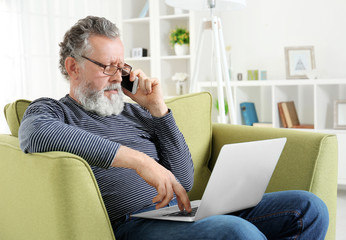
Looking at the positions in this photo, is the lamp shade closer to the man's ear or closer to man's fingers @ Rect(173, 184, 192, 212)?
the man's ear

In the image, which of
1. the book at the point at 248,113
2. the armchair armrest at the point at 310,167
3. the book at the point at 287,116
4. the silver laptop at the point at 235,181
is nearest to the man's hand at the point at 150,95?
the silver laptop at the point at 235,181

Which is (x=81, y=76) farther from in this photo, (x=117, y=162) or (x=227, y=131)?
(x=227, y=131)

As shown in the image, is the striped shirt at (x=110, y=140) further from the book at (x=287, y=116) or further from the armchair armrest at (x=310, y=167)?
the book at (x=287, y=116)

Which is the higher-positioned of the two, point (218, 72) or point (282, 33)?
point (282, 33)

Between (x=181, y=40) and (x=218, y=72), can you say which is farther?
(x=181, y=40)

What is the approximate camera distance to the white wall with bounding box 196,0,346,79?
392 cm

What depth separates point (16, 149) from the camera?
1.38m

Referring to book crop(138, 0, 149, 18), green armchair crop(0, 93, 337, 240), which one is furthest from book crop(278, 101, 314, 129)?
green armchair crop(0, 93, 337, 240)

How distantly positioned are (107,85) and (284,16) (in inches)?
110

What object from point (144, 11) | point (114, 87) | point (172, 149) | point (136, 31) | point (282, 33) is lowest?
point (172, 149)

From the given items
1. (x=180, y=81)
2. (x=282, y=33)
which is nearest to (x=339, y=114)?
(x=282, y=33)

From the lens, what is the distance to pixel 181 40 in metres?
Result: 4.41

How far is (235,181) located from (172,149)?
0.41 meters

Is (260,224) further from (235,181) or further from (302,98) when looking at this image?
(302,98)
